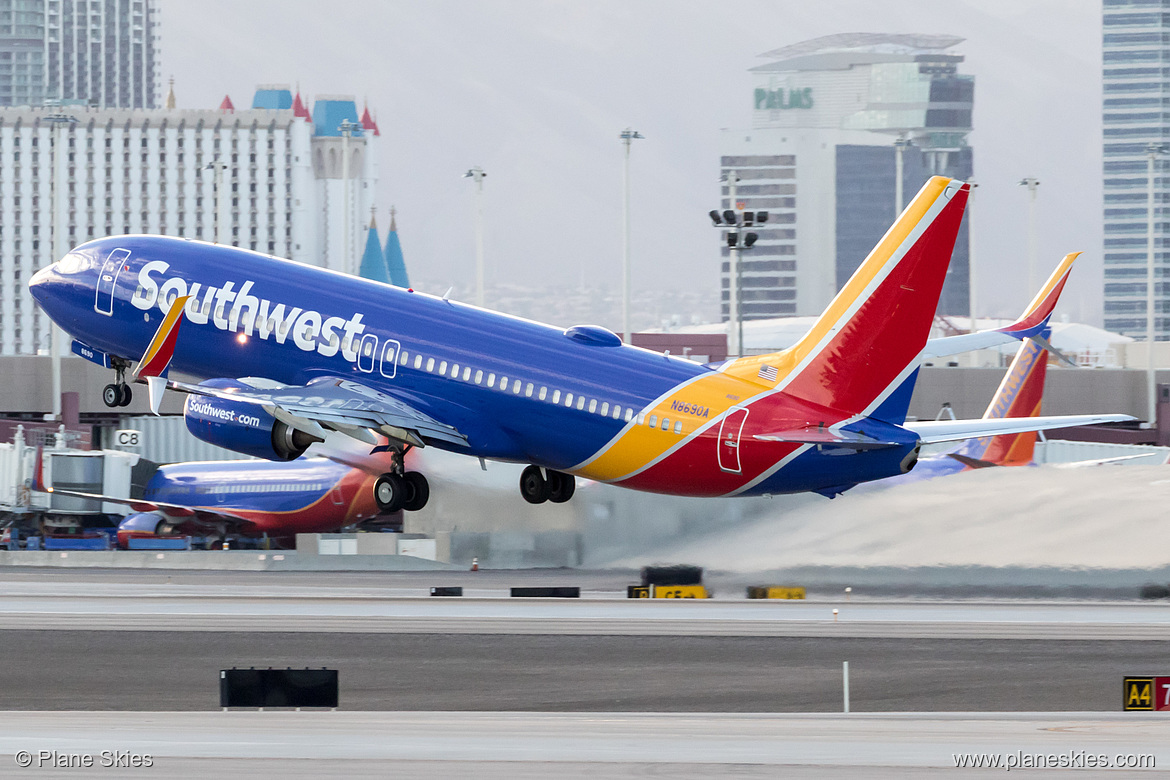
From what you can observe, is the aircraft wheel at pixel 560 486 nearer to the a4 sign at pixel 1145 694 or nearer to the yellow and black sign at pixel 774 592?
the yellow and black sign at pixel 774 592

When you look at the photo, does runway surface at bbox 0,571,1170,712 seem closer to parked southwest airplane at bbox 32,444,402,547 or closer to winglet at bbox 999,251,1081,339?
winglet at bbox 999,251,1081,339

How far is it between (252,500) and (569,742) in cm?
5219

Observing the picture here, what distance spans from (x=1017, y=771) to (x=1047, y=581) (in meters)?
26.7

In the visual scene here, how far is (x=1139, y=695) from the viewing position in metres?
35.8

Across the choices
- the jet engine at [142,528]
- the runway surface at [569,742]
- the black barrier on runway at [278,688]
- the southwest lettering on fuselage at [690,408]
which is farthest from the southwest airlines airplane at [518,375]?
the jet engine at [142,528]

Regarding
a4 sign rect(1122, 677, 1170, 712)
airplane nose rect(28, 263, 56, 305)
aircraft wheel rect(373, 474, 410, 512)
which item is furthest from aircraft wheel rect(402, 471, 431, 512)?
a4 sign rect(1122, 677, 1170, 712)

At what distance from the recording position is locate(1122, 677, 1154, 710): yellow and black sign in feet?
116

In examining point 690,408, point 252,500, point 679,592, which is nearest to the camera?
point 690,408

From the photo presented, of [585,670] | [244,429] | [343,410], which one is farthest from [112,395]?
[585,670]

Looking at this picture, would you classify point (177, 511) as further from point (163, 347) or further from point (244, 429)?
point (244, 429)

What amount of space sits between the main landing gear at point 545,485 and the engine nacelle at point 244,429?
762 centimetres

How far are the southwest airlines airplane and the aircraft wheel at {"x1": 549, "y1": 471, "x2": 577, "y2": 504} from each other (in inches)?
1.8

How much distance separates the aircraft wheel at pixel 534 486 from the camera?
53594 mm

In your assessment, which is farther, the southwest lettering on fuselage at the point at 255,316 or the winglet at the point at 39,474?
the winglet at the point at 39,474
